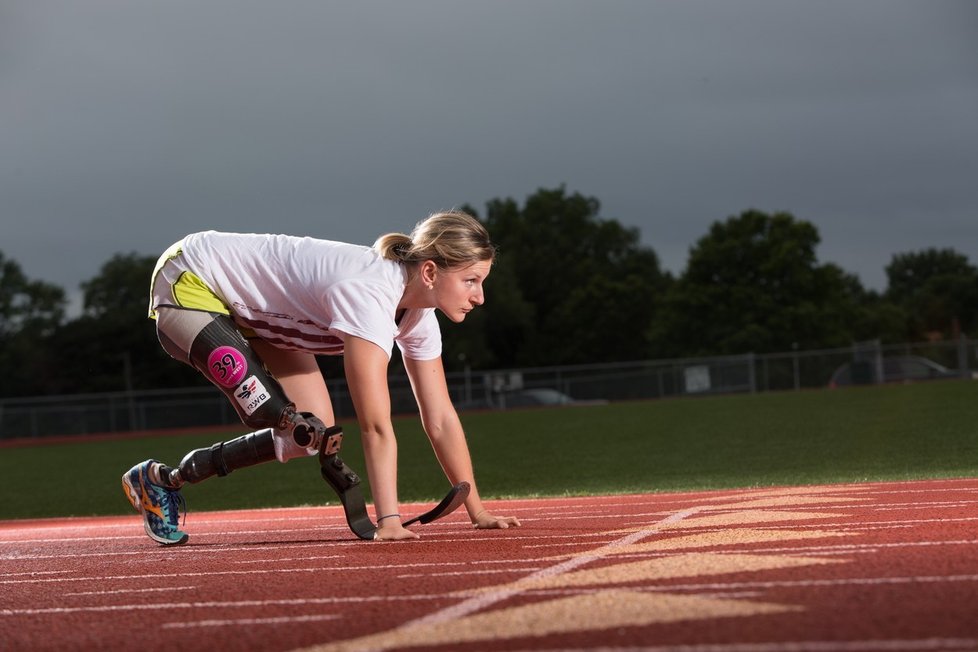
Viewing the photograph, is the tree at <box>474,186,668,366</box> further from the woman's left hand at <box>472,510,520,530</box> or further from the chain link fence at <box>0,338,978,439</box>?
the woman's left hand at <box>472,510,520,530</box>

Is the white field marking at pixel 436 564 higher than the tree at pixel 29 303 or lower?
lower

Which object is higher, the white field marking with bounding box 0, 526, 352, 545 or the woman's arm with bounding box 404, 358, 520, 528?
the woman's arm with bounding box 404, 358, 520, 528

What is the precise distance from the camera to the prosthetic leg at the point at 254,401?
18.6 feet

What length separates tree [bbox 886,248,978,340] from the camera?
109312 millimetres

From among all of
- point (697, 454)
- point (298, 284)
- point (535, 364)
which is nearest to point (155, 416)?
point (697, 454)

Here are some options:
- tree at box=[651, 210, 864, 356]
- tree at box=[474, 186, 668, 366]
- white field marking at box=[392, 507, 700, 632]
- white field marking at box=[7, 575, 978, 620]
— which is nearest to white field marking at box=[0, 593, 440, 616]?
white field marking at box=[7, 575, 978, 620]

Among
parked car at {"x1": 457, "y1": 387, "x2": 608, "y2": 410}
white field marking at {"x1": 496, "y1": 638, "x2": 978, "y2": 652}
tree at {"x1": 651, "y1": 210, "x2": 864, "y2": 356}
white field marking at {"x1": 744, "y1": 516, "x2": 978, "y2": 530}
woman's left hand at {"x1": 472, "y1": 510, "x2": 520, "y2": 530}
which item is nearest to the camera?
white field marking at {"x1": 496, "y1": 638, "x2": 978, "y2": 652}

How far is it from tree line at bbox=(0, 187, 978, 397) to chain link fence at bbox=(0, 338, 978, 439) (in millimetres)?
16119

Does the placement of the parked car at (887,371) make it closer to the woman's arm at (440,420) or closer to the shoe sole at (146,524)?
the woman's arm at (440,420)

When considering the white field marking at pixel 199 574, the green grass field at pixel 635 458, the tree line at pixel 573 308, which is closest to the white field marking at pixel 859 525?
the white field marking at pixel 199 574

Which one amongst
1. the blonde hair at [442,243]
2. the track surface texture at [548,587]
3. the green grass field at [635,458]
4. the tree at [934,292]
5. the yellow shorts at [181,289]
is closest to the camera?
the track surface texture at [548,587]

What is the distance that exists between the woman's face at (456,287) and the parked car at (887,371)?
36747 millimetres

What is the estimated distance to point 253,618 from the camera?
371cm

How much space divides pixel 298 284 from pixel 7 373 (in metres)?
67.4
